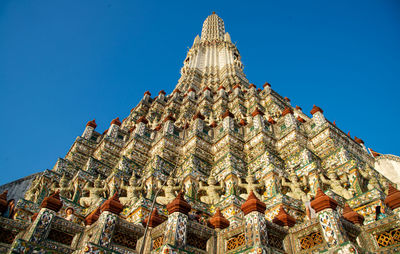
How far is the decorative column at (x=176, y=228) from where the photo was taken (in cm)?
688

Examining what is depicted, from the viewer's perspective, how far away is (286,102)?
28.5m

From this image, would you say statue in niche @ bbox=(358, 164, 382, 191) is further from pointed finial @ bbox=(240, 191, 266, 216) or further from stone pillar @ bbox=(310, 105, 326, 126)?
pointed finial @ bbox=(240, 191, 266, 216)

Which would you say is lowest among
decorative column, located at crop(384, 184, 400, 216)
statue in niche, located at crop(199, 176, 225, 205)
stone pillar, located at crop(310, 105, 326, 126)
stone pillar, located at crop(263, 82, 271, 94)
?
decorative column, located at crop(384, 184, 400, 216)

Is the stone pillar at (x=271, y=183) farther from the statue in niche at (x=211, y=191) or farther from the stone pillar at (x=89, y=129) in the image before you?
the stone pillar at (x=89, y=129)

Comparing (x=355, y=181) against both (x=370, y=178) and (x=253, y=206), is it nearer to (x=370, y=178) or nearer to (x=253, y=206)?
(x=370, y=178)

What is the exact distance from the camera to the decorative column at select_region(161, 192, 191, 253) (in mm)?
6878

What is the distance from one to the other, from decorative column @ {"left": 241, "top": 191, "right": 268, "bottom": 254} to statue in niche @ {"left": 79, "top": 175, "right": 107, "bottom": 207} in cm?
803

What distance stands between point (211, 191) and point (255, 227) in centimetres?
562

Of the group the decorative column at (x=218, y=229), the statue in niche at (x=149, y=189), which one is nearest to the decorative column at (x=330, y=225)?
the decorative column at (x=218, y=229)

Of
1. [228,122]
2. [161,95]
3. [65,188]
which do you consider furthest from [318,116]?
[161,95]

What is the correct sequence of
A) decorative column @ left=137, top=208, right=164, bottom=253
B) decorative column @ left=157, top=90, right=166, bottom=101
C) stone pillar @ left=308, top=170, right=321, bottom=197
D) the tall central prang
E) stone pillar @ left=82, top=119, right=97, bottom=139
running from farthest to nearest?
the tall central prang
decorative column @ left=157, top=90, right=166, bottom=101
stone pillar @ left=82, top=119, right=97, bottom=139
stone pillar @ left=308, top=170, right=321, bottom=197
decorative column @ left=137, top=208, right=164, bottom=253

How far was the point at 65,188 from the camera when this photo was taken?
46.5 feet

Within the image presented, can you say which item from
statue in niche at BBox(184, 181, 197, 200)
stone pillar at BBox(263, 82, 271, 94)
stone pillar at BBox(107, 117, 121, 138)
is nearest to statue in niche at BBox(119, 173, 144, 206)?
statue in niche at BBox(184, 181, 197, 200)

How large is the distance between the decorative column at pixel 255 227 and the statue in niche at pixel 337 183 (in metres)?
5.25
